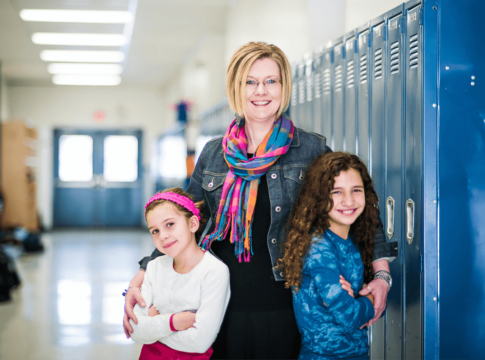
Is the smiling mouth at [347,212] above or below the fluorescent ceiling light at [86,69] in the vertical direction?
below

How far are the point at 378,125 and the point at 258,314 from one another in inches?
43.6

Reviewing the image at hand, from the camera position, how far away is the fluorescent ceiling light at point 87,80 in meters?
10.3

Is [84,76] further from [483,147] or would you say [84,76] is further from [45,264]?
[483,147]

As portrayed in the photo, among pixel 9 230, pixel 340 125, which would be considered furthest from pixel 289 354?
pixel 9 230

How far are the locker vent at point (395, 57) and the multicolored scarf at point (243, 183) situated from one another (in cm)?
64

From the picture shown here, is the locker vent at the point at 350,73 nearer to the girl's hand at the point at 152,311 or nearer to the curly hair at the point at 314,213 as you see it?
the curly hair at the point at 314,213

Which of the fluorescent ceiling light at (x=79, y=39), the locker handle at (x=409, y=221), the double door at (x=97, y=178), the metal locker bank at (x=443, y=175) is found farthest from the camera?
the double door at (x=97, y=178)

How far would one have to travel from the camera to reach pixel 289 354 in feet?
5.45

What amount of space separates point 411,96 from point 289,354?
3.72 ft

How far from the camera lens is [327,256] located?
1.57 metres

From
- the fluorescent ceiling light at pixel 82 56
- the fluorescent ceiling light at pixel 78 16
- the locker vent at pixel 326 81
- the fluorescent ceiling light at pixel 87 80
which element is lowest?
the locker vent at pixel 326 81

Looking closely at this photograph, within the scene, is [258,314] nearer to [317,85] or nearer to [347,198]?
[347,198]

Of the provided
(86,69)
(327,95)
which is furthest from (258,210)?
(86,69)

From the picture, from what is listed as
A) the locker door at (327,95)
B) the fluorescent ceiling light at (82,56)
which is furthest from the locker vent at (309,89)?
the fluorescent ceiling light at (82,56)
